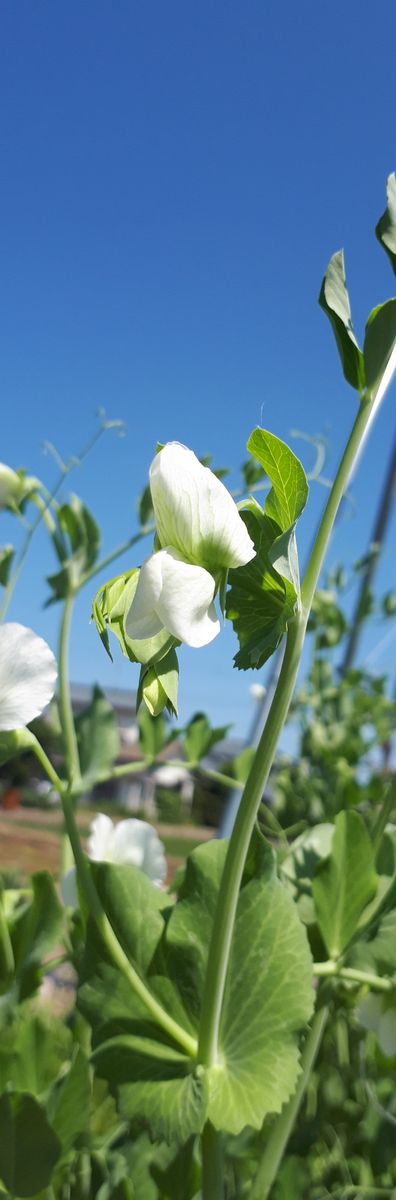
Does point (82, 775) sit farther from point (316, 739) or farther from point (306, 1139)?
point (316, 739)

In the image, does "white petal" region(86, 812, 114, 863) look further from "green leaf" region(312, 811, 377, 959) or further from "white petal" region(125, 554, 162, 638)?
"white petal" region(125, 554, 162, 638)

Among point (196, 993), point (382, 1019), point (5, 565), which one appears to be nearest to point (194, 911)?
point (196, 993)

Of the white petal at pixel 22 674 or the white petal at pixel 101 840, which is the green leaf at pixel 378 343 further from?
the white petal at pixel 101 840

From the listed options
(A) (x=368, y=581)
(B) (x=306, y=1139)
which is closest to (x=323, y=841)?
(B) (x=306, y=1139)

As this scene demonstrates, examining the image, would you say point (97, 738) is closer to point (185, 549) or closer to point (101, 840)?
point (101, 840)

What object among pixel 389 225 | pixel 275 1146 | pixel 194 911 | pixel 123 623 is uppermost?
pixel 389 225

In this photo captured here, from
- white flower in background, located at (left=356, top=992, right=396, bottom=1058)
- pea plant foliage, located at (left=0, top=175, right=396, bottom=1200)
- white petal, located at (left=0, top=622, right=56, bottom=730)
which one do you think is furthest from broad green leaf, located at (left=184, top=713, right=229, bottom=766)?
white petal, located at (left=0, top=622, right=56, bottom=730)
